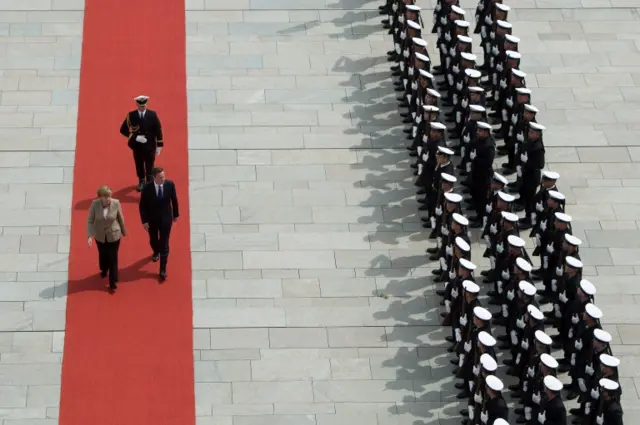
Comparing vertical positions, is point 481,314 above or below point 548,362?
above

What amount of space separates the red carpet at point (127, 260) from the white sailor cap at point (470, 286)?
3.16 metres

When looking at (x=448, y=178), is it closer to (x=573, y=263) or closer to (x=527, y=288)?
(x=573, y=263)

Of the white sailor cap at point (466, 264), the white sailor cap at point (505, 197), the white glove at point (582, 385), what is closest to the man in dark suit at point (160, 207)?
the white sailor cap at point (466, 264)

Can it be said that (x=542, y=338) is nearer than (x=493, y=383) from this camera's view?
No

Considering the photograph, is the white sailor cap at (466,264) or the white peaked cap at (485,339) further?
the white sailor cap at (466,264)

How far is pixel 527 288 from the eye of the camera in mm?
15961

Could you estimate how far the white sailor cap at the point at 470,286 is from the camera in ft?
52.4

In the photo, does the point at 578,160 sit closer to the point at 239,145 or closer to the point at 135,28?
the point at 239,145

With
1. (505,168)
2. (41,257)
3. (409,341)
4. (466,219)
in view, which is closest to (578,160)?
(505,168)

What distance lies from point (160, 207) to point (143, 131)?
1415 mm

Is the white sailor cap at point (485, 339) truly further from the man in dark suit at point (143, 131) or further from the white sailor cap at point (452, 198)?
the man in dark suit at point (143, 131)

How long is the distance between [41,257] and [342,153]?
171 inches

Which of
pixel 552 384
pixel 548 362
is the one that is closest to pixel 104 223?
pixel 548 362

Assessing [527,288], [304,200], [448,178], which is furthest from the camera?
[304,200]
